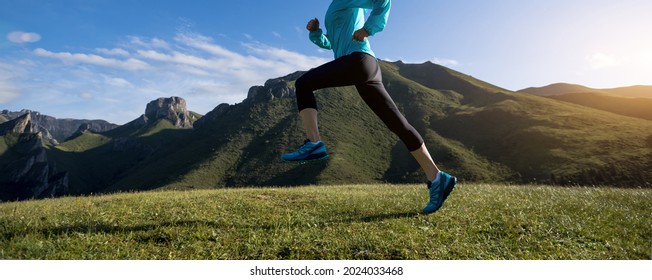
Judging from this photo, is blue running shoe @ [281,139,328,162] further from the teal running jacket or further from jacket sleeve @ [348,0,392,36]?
jacket sleeve @ [348,0,392,36]

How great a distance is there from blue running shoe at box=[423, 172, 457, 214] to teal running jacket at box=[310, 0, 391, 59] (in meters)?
2.40

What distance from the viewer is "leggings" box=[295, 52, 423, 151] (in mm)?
5949

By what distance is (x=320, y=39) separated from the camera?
22.7ft

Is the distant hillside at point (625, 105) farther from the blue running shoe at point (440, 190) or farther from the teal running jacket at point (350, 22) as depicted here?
the teal running jacket at point (350, 22)

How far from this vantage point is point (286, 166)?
448ft

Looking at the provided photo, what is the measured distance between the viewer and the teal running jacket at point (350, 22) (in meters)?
5.94

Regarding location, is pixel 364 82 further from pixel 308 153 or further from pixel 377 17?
pixel 308 153

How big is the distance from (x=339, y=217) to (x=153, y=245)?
2.88 meters

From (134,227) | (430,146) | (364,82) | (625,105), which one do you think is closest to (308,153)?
(364,82)

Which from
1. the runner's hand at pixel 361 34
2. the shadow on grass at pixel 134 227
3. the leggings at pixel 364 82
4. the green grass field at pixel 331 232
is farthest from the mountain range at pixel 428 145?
the runner's hand at pixel 361 34

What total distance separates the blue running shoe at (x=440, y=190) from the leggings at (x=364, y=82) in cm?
72

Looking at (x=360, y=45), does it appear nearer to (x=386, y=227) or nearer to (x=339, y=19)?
(x=339, y=19)

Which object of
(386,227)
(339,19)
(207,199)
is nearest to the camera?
(386,227)
